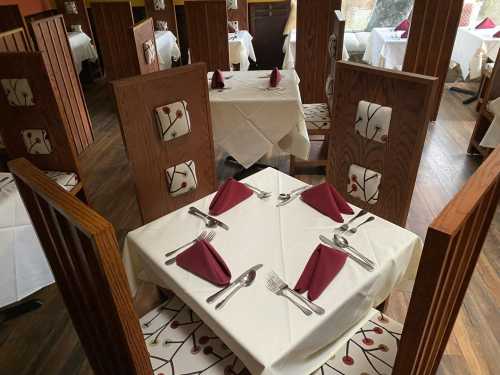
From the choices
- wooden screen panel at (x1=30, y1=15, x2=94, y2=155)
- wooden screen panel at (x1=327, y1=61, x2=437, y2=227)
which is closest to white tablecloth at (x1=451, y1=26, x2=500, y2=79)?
wooden screen panel at (x1=327, y1=61, x2=437, y2=227)

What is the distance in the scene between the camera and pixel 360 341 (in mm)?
1064

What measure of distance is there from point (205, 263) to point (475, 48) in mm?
3624

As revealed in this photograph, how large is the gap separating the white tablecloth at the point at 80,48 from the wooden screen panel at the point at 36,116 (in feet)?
8.78

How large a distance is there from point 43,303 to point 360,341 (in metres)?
1.45

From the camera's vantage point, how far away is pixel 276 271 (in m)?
1.04

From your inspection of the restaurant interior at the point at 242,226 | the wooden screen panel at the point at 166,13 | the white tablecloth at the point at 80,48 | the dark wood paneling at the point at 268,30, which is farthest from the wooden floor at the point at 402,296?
the dark wood paneling at the point at 268,30

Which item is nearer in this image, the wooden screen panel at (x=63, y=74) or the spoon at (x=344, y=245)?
the spoon at (x=344, y=245)

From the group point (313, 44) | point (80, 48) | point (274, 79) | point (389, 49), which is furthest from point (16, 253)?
point (80, 48)

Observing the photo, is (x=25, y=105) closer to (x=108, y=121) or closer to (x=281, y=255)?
(x=281, y=255)

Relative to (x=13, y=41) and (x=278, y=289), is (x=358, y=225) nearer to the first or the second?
(x=278, y=289)

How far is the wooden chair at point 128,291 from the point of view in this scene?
1.95 feet

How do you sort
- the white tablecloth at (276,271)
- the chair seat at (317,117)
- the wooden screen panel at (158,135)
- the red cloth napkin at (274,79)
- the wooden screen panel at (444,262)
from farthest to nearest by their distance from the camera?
the chair seat at (317,117) → the red cloth napkin at (274,79) → the wooden screen panel at (158,135) → the white tablecloth at (276,271) → the wooden screen panel at (444,262)

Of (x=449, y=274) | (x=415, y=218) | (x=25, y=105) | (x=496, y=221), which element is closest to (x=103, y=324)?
(x=449, y=274)

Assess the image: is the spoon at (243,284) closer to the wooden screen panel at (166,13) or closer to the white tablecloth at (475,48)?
the white tablecloth at (475,48)
